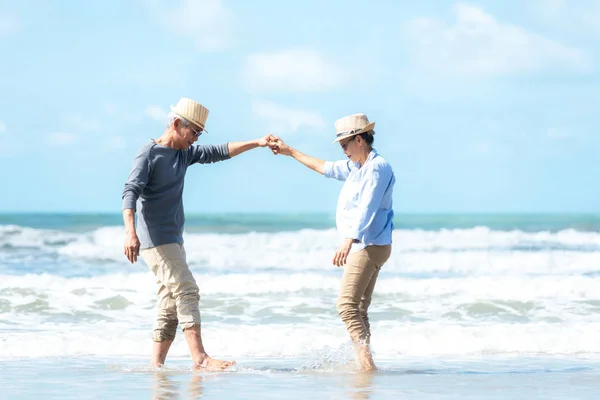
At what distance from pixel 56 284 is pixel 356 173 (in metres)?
7.64

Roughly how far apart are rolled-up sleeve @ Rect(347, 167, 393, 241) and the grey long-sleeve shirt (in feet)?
3.89

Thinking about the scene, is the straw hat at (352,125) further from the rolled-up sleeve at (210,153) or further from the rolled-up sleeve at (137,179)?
the rolled-up sleeve at (137,179)

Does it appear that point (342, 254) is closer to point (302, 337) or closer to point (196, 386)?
point (196, 386)

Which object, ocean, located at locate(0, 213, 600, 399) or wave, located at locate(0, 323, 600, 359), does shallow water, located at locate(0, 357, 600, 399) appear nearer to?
ocean, located at locate(0, 213, 600, 399)

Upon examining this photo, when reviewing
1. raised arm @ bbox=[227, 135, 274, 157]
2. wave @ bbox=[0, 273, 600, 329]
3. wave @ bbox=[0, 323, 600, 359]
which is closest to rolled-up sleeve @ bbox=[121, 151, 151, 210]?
raised arm @ bbox=[227, 135, 274, 157]

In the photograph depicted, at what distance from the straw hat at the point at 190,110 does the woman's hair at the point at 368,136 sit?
104 cm

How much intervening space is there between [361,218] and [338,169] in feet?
1.98

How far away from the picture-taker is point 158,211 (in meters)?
5.87

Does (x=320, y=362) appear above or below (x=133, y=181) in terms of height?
below

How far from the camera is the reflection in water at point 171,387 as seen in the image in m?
5.22

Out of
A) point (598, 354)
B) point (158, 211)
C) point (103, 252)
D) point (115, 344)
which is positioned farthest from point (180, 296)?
point (103, 252)

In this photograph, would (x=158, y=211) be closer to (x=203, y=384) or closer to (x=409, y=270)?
(x=203, y=384)

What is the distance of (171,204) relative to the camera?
5.89 m

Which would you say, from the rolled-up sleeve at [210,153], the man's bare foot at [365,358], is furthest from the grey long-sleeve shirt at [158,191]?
the man's bare foot at [365,358]
